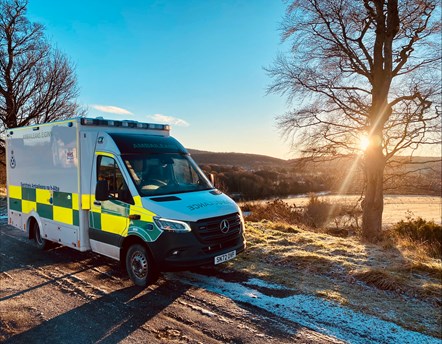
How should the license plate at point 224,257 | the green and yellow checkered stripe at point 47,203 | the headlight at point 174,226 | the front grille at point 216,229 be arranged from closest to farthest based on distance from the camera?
the headlight at point 174,226, the front grille at point 216,229, the license plate at point 224,257, the green and yellow checkered stripe at point 47,203

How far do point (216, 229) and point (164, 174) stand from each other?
4.90ft

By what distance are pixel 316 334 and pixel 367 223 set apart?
10990 mm

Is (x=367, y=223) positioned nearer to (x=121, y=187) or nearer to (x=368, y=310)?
(x=368, y=310)

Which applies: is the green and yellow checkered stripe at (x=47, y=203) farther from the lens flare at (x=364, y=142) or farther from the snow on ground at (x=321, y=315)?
the lens flare at (x=364, y=142)

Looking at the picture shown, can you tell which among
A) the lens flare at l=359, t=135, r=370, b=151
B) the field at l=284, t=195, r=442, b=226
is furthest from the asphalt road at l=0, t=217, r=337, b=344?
the field at l=284, t=195, r=442, b=226

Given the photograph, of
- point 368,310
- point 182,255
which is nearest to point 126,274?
point 182,255

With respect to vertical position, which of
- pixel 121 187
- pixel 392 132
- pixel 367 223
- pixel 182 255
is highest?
pixel 392 132

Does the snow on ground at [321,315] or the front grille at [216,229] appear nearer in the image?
the snow on ground at [321,315]

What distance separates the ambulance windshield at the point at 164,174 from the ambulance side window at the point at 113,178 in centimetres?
21

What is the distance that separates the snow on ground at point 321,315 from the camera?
4203 mm

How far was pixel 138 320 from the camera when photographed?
14.9 feet

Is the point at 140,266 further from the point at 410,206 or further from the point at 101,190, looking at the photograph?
the point at 410,206

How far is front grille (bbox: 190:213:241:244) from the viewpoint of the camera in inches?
213

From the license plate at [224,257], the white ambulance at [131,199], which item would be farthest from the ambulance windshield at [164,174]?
the license plate at [224,257]
